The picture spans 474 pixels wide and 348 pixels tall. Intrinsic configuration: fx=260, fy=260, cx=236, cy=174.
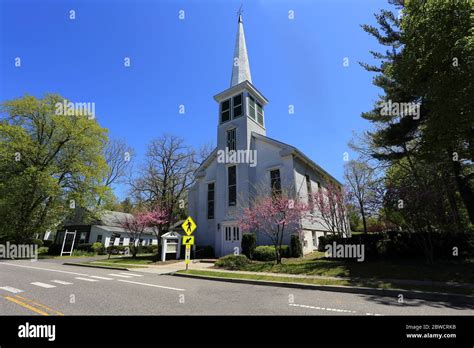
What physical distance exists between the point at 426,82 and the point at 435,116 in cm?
187

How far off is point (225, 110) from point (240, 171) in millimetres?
6766

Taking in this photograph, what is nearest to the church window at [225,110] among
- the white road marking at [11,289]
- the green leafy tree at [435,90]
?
the green leafy tree at [435,90]

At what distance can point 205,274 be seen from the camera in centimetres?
1329

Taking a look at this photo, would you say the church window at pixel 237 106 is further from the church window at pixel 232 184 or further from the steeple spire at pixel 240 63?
the church window at pixel 232 184

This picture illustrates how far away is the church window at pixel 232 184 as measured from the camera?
23.0 metres

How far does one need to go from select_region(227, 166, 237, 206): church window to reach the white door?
2158mm

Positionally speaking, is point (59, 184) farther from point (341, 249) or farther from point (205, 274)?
point (341, 249)

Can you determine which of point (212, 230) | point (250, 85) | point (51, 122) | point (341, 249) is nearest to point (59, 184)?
point (51, 122)

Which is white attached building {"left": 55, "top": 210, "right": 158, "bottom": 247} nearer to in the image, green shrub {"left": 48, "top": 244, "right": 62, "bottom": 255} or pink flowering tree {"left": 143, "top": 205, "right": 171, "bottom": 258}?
green shrub {"left": 48, "top": 244, "right": 62, "bottom": 255}

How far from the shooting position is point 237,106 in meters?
24.8

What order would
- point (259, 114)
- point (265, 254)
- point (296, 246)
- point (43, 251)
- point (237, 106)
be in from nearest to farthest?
point (265, 254) < point (296, 246) < point (237, 106) < point (259, 114) < point (43, 251)

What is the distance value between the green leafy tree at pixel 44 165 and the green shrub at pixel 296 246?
25.9m

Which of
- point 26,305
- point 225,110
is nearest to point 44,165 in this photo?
point 225,110

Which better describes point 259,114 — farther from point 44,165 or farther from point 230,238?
point 44,165
